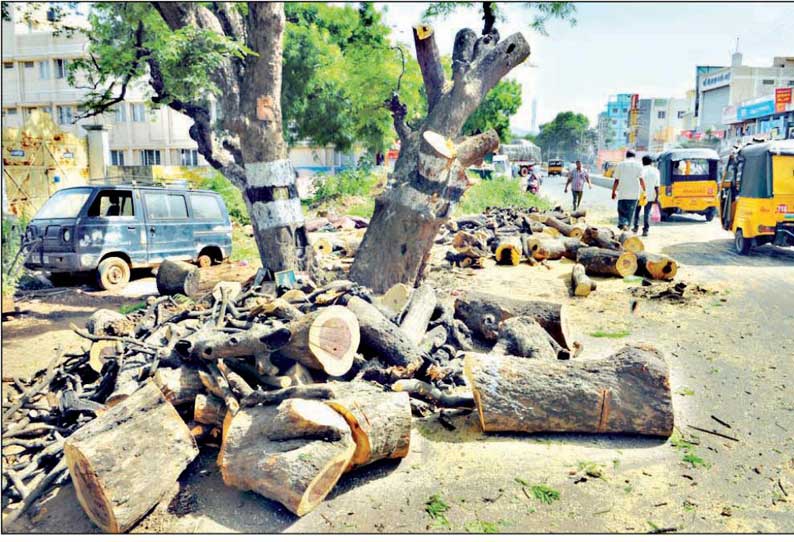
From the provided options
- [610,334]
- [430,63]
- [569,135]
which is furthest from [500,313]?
[569,135]

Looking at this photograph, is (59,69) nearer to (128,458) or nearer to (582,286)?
(582,286)

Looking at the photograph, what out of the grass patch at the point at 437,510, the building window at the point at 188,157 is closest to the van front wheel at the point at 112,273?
the grass patch at the point at 437,510

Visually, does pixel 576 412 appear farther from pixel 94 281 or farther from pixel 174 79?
pixel 94 281

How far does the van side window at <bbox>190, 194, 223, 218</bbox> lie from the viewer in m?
11.9

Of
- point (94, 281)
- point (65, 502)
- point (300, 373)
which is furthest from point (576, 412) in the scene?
point (94, 281)

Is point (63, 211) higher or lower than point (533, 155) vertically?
lower

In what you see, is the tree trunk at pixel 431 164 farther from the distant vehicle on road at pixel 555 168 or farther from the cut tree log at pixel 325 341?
the distant vehicle on road at pixel 555 168

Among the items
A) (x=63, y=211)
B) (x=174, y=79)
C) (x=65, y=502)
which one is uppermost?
(x=174, y=79)

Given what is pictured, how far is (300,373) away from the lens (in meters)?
4.49

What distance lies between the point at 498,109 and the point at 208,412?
40890mm

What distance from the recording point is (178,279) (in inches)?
344

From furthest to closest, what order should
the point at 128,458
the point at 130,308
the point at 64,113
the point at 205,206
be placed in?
the point at 64,113 → the point at 205,206 → the point at 130,308 → the point at 128,458

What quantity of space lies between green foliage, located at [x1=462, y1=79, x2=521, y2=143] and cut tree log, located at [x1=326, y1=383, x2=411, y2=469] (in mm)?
37069

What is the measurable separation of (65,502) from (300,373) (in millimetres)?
1700
